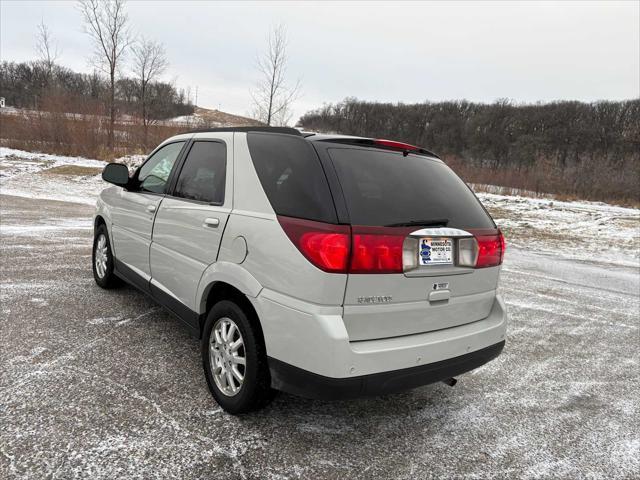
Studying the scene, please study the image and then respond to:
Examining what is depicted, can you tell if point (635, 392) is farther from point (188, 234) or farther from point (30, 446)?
point (30, 446)

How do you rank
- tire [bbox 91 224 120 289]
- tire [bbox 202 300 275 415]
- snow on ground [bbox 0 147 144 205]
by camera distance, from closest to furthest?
tire [bbox 202 300 275 415]
tire [bbox 91 224 120 289]
snow on ground [bbox 0 147 144 205]

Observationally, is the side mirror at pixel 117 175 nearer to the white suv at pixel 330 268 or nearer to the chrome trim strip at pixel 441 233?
the white suv at pixel 330 268

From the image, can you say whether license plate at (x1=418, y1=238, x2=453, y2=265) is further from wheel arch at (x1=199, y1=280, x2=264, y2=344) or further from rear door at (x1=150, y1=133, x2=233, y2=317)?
rear door at (x1=150, y1=133, x2=233, y2=317)

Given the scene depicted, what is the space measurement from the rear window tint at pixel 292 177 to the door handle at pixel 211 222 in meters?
0.42

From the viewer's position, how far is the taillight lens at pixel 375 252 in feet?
6.88

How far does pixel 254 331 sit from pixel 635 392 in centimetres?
317

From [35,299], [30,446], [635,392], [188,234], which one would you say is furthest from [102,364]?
[635,392]

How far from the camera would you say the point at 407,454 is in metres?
2.40

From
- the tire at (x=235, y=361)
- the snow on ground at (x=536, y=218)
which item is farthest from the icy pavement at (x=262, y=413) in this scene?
the snow on ground at (x=536, y=218)

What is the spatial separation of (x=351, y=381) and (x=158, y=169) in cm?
264

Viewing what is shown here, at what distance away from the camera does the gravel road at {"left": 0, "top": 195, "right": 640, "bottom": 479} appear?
2217 millimetres

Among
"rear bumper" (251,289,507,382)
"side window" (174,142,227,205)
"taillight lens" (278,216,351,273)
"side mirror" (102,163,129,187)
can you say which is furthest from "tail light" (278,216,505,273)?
"side mirror" (102,163,129,187)

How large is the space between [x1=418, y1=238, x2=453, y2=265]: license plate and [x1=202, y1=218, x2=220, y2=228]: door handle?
1.27 meters

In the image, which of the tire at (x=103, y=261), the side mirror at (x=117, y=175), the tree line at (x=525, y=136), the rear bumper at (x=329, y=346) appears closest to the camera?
the rear bumper at (x=329, y=346)
